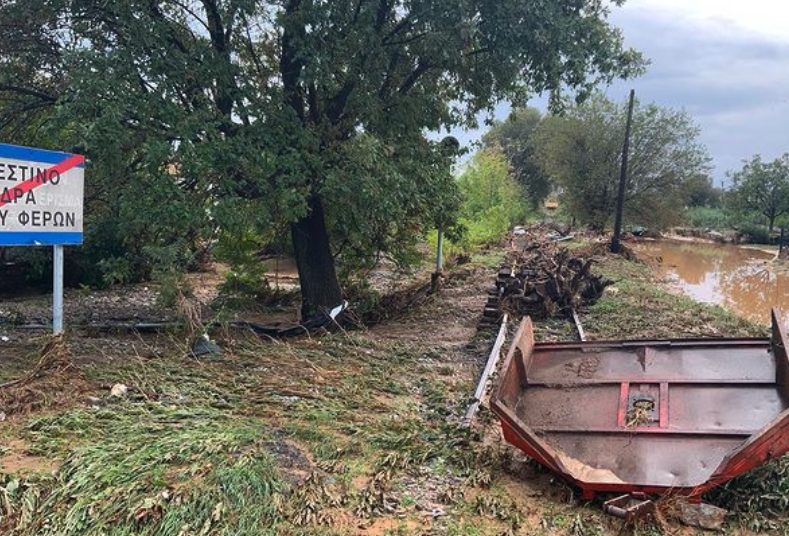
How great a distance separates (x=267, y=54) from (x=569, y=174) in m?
34.2

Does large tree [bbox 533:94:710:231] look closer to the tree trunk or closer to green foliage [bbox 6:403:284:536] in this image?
the tree trunk

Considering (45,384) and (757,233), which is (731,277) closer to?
(757,233)

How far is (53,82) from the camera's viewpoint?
10.5 m

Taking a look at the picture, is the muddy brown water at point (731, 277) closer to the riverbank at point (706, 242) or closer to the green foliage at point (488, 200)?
the riverbank at point (706, 242)

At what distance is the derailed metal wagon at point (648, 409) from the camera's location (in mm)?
4406

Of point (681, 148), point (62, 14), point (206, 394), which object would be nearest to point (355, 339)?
point (206, 394)

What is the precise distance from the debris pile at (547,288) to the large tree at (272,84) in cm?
268

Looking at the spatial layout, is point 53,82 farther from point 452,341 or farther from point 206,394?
point 452,341

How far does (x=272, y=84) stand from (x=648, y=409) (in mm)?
8006

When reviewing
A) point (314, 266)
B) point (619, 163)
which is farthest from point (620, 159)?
point (314, 266)

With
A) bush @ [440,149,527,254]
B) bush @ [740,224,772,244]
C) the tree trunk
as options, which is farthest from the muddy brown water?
the tree trunk

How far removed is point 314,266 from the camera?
12.0m

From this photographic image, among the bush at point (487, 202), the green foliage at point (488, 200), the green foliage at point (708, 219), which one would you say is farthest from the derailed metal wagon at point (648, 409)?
the green foliage at point (708, 219)

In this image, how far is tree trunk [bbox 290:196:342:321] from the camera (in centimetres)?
1180
